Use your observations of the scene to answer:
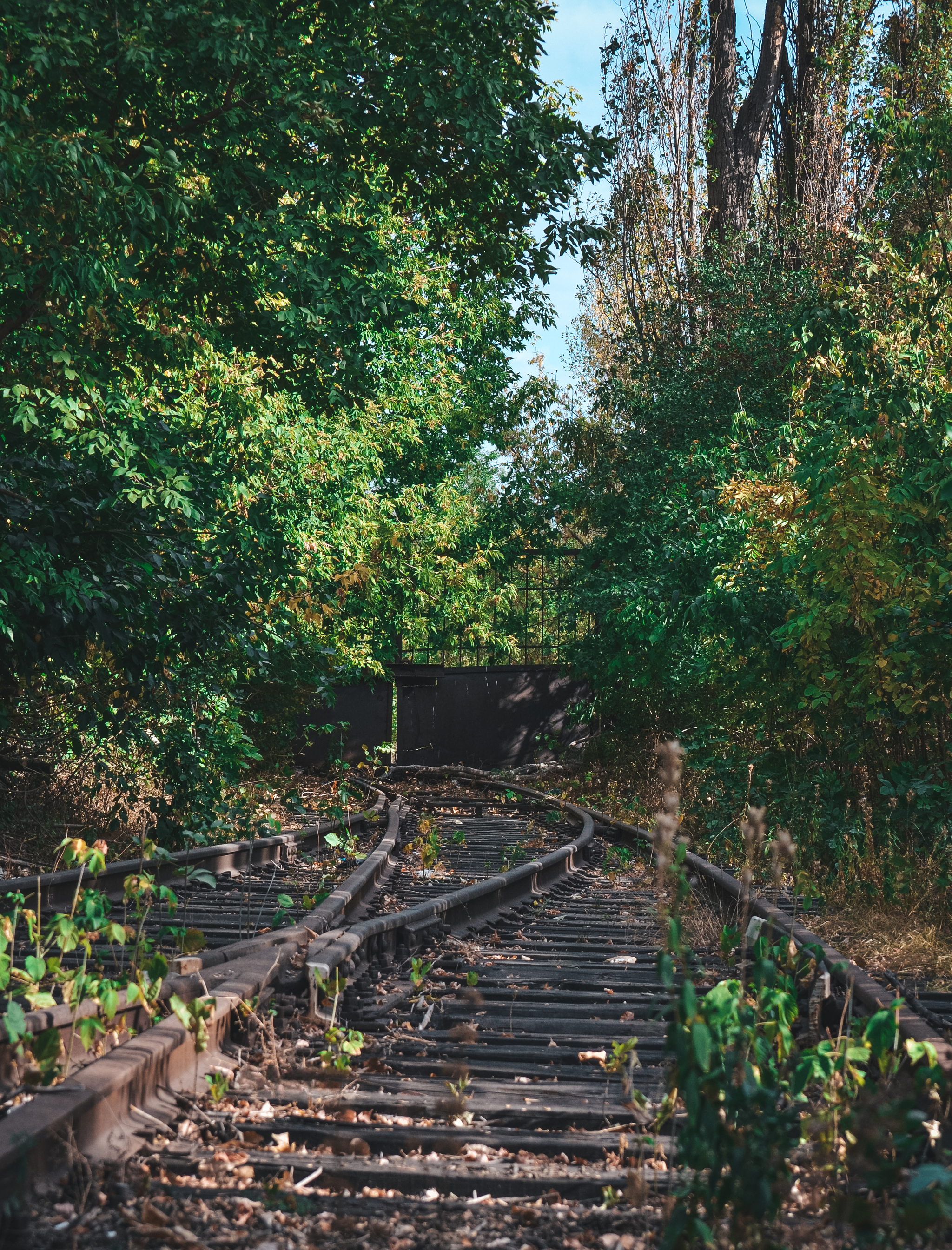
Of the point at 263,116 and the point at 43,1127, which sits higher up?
the point at 263,116

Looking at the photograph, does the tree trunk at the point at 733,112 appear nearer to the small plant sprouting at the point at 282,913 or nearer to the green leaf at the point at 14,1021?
the small plant sprouting at the point at 282,913

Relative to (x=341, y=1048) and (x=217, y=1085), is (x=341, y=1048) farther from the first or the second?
(x=217, y=1085)

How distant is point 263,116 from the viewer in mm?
7691

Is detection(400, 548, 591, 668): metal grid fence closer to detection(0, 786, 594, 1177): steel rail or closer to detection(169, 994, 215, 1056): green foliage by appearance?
detection(0, 786, 594, 1177): steel rail

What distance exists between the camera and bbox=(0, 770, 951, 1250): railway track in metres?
2.50

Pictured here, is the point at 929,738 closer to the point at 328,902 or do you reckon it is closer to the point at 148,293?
the point at 328,902

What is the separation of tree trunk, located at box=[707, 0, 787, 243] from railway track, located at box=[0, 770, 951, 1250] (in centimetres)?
1501

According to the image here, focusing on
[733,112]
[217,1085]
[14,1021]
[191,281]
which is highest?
[733,112]

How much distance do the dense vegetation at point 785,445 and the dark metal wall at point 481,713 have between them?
1870 mm

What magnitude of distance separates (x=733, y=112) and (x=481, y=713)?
38.7 ft

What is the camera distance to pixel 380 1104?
3.36 m

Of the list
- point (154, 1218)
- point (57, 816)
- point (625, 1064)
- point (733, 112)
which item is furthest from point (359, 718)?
point (154, 1218)

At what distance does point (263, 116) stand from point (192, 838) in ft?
19.1

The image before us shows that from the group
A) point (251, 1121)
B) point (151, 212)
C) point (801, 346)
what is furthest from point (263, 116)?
point (251, 1121)
